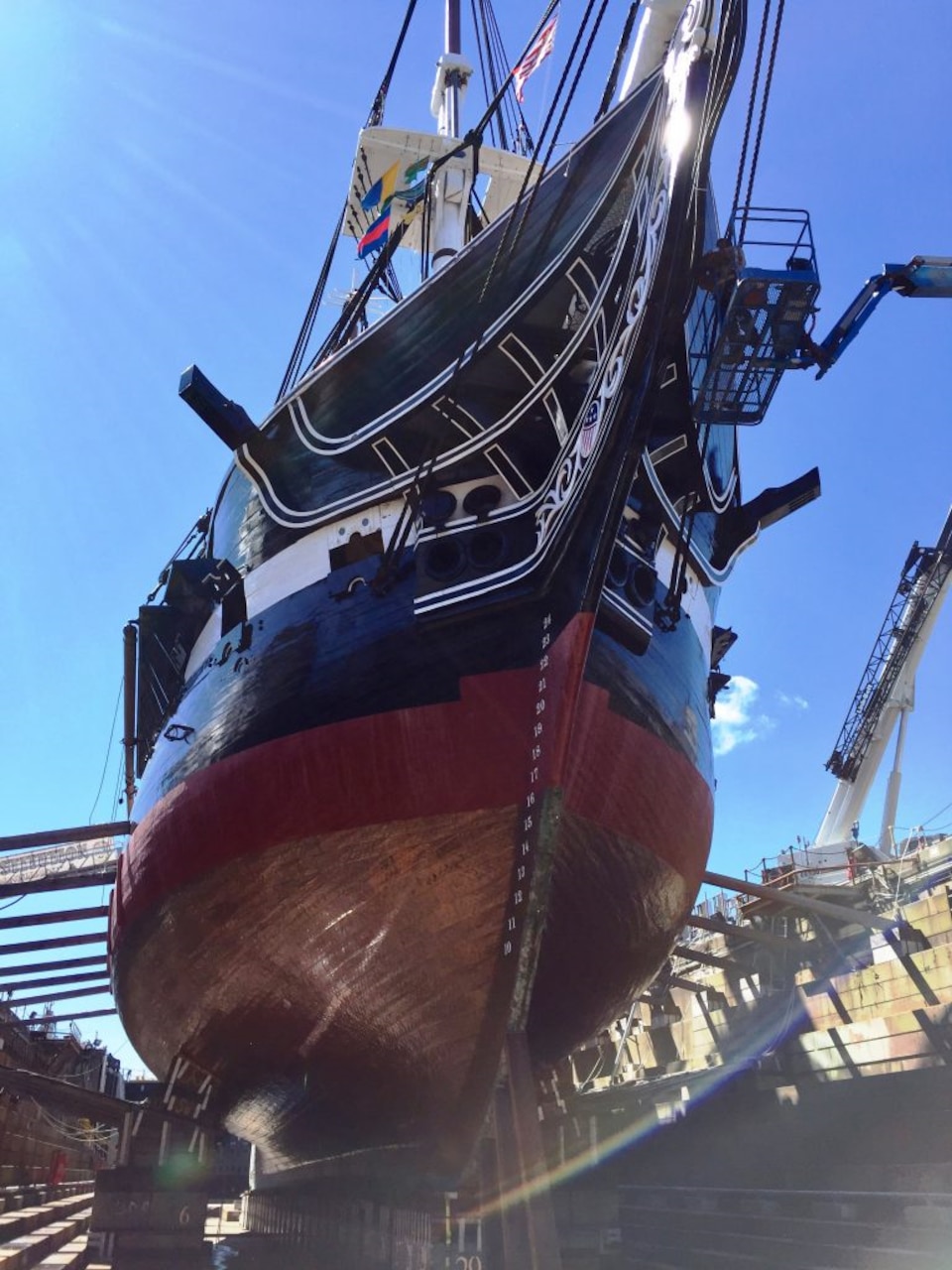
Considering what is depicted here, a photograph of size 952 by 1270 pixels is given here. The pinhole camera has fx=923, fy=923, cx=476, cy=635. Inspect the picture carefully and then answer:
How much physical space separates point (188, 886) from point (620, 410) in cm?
488

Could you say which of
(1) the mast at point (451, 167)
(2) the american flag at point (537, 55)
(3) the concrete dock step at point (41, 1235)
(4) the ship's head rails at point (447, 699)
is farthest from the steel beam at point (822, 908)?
(2) the american flag at point (537, 55)

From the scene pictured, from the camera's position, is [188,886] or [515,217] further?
[188,886]

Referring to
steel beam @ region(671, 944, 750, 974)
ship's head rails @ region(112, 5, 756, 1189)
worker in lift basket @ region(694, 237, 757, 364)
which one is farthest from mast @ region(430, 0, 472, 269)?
steel beam @ region(671, 944, 750, 974)

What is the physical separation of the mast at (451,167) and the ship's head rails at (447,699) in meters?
6.75

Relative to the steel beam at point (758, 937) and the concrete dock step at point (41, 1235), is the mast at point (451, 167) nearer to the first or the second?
the steel beam at point (758, 937)

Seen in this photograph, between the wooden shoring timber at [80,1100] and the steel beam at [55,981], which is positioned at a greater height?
the steel beam at [55,981]

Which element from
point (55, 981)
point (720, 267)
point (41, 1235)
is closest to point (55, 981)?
point (55, 981)

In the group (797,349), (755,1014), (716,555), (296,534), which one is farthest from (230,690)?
(755,1014)

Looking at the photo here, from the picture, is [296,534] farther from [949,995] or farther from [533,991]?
[949,995]

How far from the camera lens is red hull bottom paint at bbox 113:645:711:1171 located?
571 centimetres

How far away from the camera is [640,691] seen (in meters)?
6.55

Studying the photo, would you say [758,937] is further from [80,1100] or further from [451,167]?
[451,167]

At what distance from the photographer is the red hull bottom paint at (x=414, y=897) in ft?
18.7

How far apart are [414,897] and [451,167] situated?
12735 millimetres
